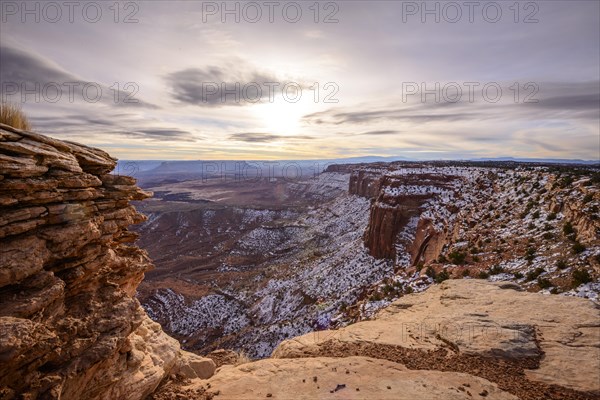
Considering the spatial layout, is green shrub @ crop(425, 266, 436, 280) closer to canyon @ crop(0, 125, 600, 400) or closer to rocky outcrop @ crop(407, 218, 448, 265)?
canyon @ crop(0, 125, 600, 400)

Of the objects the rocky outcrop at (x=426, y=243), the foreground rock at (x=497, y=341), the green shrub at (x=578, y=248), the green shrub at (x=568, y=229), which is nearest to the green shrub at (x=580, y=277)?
the green shrub at (x=578, y=248)

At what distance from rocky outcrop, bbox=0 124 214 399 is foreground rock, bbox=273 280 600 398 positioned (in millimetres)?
5785

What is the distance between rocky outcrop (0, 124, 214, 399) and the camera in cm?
566

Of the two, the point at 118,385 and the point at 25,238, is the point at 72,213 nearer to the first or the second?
the point at 25,238

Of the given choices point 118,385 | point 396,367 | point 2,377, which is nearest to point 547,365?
point 396,367

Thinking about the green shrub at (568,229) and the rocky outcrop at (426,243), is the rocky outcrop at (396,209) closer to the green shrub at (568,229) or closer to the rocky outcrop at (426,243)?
the rocky outcrop at (426,243)

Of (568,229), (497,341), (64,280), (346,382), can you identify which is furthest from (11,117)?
(568,229)

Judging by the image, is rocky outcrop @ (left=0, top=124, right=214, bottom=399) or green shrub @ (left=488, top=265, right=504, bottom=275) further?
green shrub @ (left=488, top=265, right=504, bottom=275)

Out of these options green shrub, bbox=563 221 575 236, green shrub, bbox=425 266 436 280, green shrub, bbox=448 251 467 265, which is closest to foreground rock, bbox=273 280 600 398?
green shrub, bbox=425 266 436 280

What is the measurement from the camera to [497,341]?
33.3 ft

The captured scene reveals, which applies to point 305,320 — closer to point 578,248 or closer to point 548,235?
point 548,235

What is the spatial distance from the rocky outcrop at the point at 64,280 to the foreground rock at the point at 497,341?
19.0ft

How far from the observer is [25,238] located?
6301mm

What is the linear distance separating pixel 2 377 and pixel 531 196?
3533 centimetres
